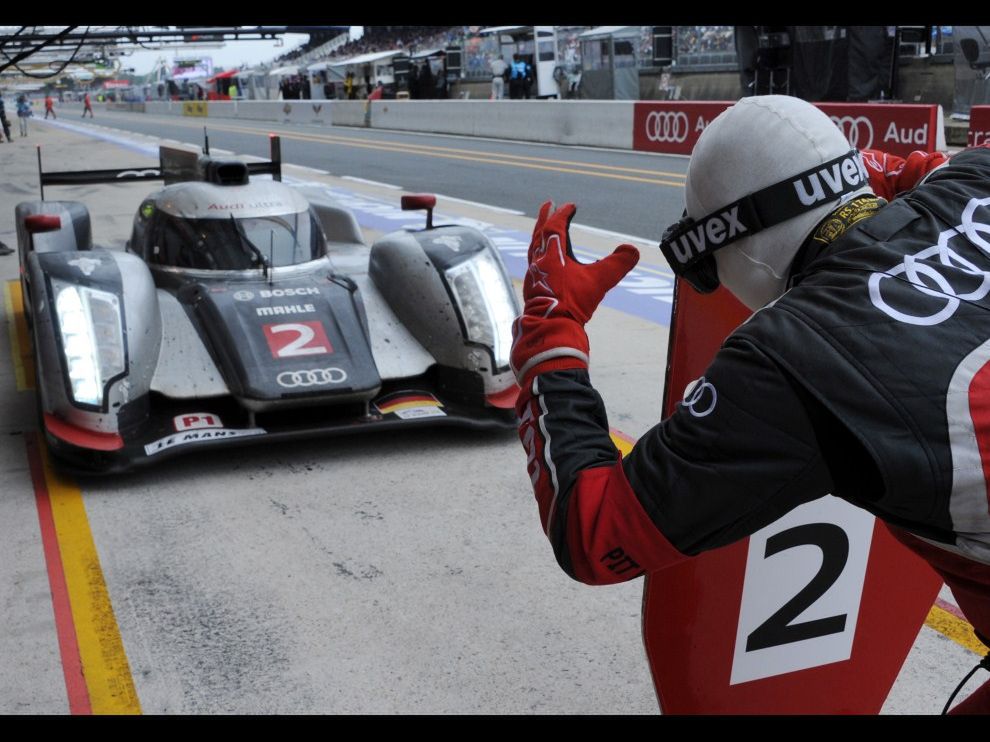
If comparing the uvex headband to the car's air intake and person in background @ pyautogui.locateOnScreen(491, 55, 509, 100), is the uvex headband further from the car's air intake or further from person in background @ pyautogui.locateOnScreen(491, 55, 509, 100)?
person in background @ pyautogui.locateOnScreen(491, 55, 509, 100)

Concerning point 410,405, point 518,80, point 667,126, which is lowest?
point 410,405

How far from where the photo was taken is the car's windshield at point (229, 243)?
5773 millimetres

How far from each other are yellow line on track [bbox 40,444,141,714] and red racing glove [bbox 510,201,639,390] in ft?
6.23

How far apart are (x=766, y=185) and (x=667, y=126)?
62.6ft

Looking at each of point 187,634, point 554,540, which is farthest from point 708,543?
point 187,634

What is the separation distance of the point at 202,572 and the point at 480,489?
4.12ft

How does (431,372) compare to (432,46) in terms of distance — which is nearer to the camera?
(431,372)

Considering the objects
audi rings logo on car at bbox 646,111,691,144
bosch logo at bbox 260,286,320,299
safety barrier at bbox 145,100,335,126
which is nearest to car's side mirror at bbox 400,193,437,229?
bosch logo at bbox 260,286,320,299

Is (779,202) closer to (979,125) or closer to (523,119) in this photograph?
(979,125)

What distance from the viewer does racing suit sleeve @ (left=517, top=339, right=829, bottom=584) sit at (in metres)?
1.38

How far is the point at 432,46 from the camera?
48.2 metres

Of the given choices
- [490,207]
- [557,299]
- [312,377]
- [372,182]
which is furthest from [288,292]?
[372,182]

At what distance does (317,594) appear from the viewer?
3734 mm
